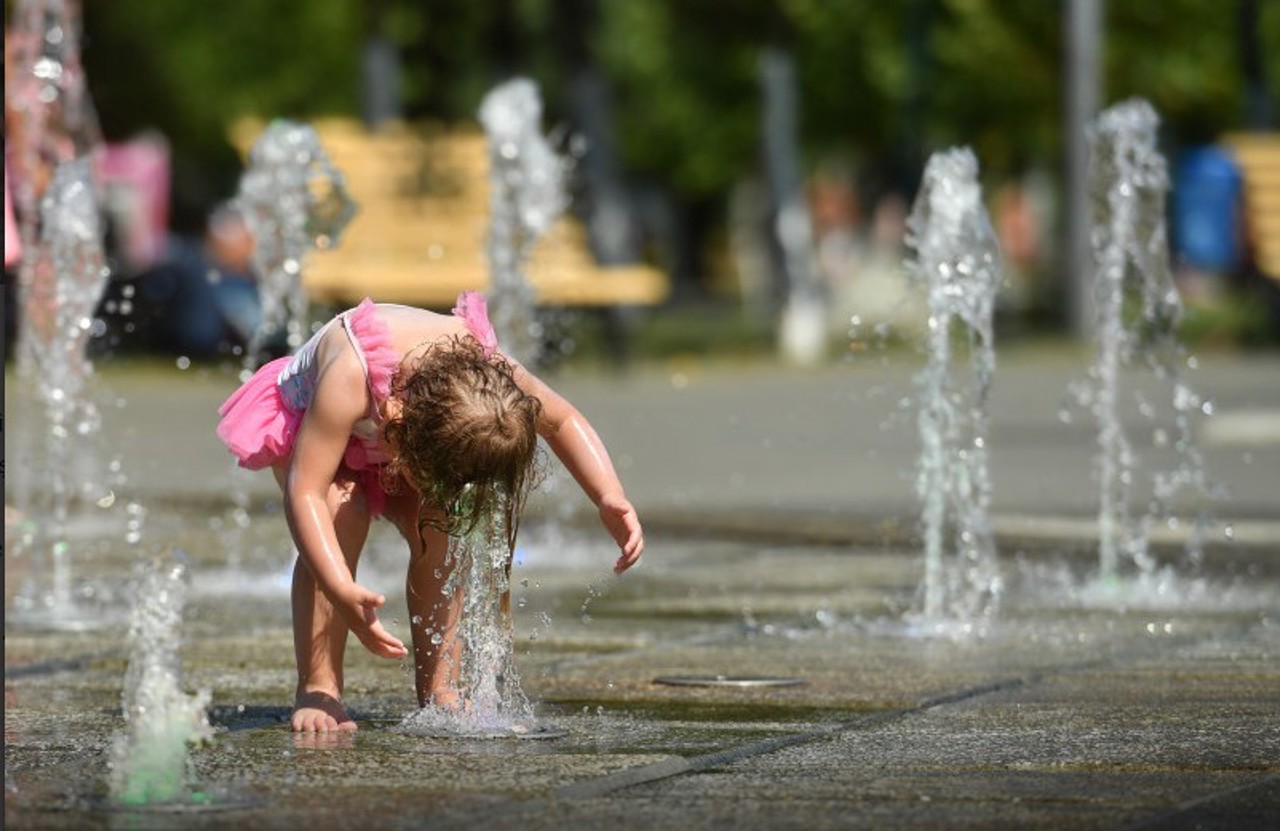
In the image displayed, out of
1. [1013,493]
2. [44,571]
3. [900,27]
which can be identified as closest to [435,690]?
[44,571]

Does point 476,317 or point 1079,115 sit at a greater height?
point 1079,115

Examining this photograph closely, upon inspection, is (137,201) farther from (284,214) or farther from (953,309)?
(953,309)

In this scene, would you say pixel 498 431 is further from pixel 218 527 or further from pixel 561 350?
pixel 561 350

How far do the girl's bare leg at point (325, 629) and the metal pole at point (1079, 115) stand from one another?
1827 cm

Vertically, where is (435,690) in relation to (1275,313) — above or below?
below

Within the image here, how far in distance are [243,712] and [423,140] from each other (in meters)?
14.2

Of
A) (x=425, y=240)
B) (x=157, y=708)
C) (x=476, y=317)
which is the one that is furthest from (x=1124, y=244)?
(x=425, y=240)

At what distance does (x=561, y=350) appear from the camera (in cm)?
2045

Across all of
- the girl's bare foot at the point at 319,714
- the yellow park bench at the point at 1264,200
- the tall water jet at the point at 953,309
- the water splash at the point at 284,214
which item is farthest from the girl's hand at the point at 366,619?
the yellow park bench at the point at 1264,200

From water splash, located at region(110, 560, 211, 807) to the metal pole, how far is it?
63.0ft

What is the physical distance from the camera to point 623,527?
19.6 feet

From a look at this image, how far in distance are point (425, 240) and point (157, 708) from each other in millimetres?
14692

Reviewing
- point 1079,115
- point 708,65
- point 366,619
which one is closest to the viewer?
point 366,619

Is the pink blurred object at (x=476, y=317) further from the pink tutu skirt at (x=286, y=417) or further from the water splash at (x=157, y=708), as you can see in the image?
the water splash at (x=157, y=708)
